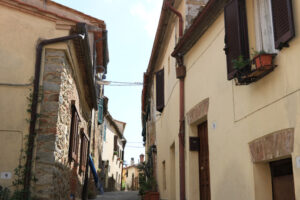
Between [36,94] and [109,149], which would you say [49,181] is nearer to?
[36,94]

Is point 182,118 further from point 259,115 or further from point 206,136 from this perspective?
point 259,115

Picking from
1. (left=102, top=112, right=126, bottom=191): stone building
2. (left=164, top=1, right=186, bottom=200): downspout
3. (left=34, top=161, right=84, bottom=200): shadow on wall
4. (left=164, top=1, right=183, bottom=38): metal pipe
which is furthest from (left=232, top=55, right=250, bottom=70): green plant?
(left=102, top=112, right=126, bottom=191): stone building

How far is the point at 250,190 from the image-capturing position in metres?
4.64

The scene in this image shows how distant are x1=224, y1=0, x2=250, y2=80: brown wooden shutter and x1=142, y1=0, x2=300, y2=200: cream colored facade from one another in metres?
0.09

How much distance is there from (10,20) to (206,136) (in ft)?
15.0

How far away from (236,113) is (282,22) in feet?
5.06

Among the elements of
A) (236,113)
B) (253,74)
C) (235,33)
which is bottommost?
(236,113)

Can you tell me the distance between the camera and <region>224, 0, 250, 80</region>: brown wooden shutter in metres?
4.96

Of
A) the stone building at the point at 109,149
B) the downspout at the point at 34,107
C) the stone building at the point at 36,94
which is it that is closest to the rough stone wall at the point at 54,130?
the stone building at the point at 36,94

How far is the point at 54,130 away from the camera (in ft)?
23.4

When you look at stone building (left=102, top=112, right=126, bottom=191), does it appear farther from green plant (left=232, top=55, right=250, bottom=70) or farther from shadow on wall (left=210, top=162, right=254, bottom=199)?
green plant (left=232, top=55, right=250, bottom=70)

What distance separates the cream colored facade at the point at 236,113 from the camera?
400 centimetres

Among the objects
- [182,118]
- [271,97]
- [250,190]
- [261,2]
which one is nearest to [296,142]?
[271,97]

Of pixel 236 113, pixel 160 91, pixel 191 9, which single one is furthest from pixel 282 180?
pixel 160 91
